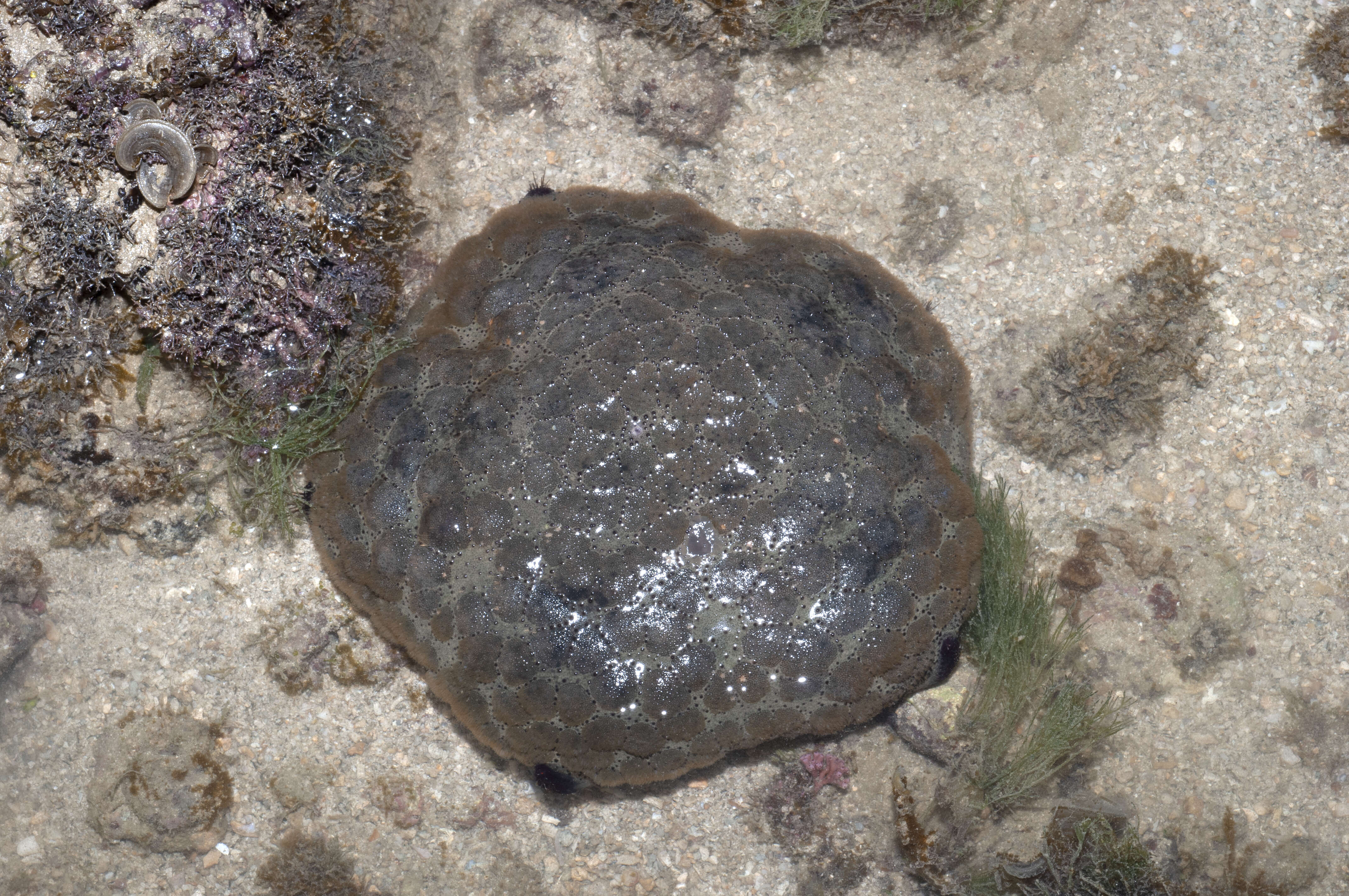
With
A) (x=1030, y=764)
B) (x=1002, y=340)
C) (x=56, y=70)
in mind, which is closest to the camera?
(x=56, y=70)

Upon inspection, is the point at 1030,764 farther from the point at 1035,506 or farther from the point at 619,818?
the point at 619,818

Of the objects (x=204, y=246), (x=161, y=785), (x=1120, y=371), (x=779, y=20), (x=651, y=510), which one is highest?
(x=779, y=20)

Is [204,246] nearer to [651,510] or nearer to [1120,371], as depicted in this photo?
[651,510]

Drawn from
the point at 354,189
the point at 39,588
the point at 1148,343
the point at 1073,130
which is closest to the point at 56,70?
the point at 354,189

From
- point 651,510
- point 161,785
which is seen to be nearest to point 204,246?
point 651,510

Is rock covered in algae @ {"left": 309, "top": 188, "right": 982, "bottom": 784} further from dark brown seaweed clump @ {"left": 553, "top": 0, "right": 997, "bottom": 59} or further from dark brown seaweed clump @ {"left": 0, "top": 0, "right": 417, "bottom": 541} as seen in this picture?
dark brown seaweed clump @ {"left": 553, "top": 0, "right": 997, "bottom": 59}

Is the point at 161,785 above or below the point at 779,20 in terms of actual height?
below
